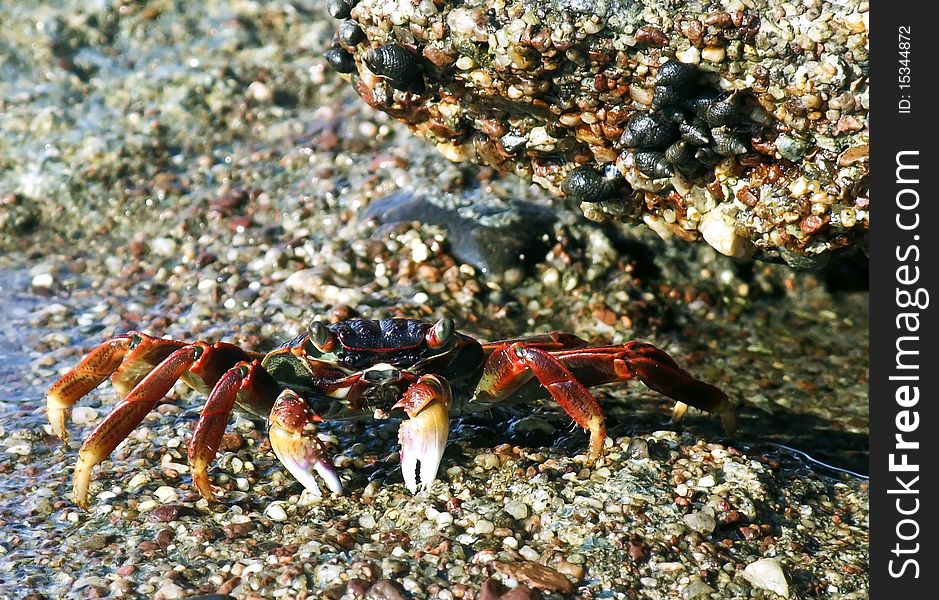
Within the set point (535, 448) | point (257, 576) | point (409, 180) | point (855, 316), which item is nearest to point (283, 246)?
point (409, 180)

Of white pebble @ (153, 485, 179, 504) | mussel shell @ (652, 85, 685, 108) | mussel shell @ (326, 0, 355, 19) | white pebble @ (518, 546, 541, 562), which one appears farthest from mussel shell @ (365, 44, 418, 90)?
white pebble @ (518, 546, 541, 562)

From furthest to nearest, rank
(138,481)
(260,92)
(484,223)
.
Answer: (260,92), (484,223), (138,481)

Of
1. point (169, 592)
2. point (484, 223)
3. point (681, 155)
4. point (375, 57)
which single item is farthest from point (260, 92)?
point (169, 592)

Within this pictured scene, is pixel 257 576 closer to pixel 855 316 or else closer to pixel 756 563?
pixel 756 563

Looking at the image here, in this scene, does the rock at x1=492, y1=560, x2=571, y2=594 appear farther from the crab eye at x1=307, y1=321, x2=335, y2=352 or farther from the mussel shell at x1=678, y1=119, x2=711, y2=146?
the mussel shell at x1=678, y1=119, x2=711, y2=146

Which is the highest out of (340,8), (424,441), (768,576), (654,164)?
Result: (340,8)

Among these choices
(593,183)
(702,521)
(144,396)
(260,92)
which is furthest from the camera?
(260,92)

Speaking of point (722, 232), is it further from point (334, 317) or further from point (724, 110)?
point (334, 317)
